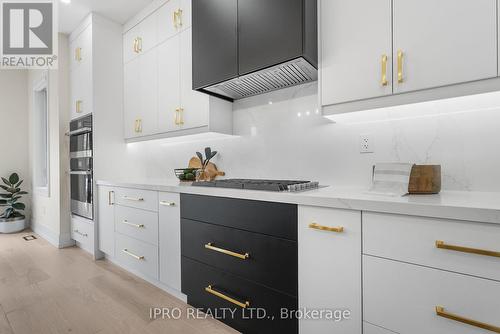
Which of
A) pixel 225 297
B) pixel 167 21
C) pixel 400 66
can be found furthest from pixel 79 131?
pixel 400 66

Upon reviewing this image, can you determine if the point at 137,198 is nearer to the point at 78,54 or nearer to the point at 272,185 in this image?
the point at 272,185

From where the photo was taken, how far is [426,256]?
35.7 inches

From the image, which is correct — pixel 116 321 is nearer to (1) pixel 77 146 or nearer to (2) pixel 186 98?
(2) pixel 186 98

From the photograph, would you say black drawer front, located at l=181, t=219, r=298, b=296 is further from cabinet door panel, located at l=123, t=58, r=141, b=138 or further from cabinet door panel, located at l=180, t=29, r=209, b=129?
cabinet door panel, located at l=123, t=58, r=141, b=138

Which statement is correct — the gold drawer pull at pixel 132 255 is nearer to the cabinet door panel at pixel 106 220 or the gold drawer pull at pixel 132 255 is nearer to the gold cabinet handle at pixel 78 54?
the cabinet door panel at pixel 106 220

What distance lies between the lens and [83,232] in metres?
2.93

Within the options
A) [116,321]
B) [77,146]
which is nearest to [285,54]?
[116,321]

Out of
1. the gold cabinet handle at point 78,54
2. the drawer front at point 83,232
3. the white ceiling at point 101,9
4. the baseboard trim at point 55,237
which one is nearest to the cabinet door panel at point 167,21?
the white ceiling at point 101,9

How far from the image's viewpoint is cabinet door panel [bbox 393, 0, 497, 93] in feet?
3.26

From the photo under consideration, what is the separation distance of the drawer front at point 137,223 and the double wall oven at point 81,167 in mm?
579

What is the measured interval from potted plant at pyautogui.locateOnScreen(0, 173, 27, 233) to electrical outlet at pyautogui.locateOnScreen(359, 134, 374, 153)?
5033 millimetres

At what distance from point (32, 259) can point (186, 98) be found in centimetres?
256

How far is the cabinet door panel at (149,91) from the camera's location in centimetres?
253

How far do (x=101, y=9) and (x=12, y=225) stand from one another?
3608mm
